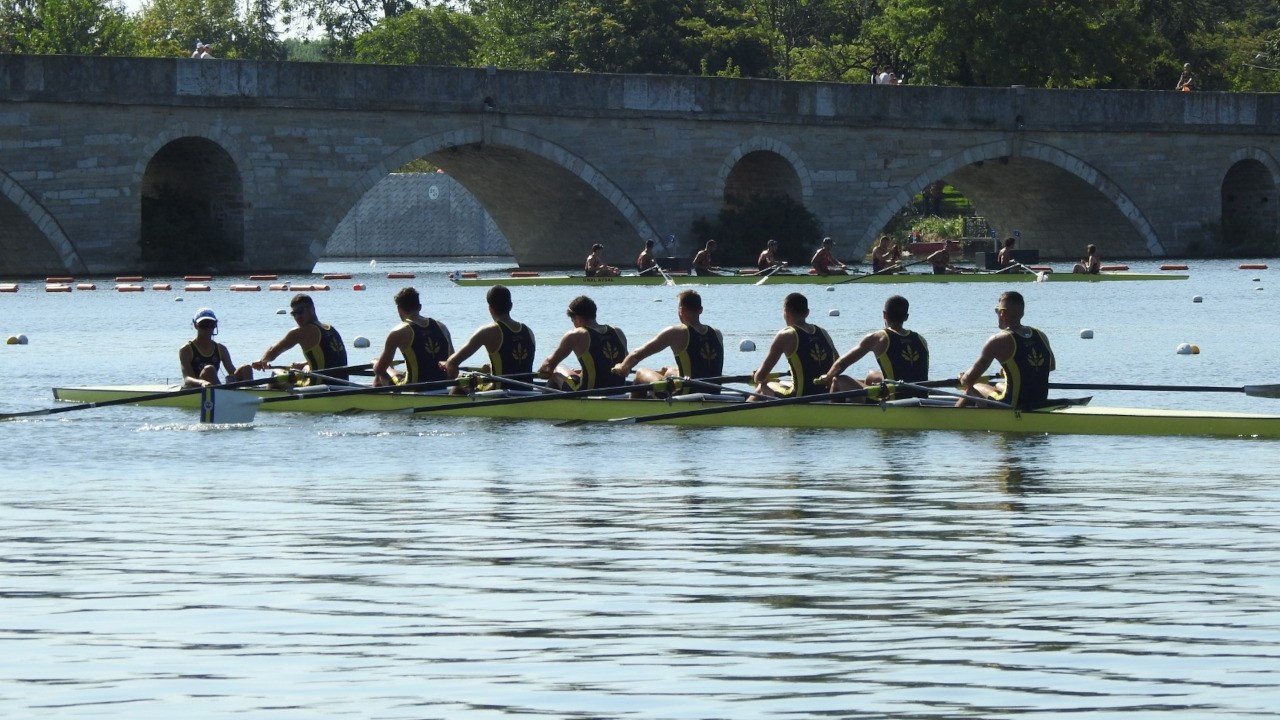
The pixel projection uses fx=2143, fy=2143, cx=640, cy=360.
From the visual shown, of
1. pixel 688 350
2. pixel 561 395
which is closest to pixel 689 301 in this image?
pixel 688 350

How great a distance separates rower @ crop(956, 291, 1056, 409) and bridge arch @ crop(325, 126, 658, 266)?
30.8 m

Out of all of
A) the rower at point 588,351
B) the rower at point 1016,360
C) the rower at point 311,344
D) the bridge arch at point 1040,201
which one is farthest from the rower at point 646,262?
the rower at point 1016,360

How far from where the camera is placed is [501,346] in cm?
1717

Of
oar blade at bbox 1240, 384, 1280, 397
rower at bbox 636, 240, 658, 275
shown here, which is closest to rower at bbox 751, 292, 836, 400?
oar blade at bbox 1240, 384, 1280, 397

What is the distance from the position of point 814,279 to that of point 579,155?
9.61 metres

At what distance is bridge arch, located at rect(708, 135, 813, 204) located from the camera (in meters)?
50.6

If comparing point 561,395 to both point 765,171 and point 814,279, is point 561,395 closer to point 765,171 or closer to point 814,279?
point 814,279

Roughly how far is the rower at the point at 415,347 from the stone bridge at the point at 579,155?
81.9 ft

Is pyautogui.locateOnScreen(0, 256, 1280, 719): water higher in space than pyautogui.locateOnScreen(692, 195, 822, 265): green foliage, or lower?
lower

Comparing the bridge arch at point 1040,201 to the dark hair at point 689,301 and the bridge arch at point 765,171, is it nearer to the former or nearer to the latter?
the bridge arch at point 765,171

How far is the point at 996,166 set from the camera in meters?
56.2

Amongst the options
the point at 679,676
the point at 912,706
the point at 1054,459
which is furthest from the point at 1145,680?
the point at 1054,459

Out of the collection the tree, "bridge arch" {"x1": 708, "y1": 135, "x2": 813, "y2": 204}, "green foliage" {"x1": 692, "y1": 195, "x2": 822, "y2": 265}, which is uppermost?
the tree

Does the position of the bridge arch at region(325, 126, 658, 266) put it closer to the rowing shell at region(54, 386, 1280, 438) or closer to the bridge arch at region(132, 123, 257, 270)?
the bridge arch at region(132, 123, 257, 270)
